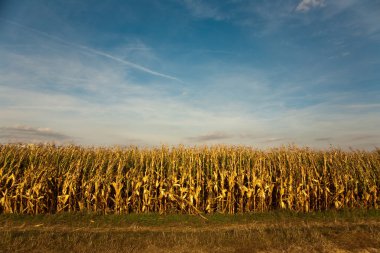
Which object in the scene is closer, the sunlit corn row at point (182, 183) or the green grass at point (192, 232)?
the green grass at point (192, 232)

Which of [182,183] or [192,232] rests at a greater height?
[182,183]

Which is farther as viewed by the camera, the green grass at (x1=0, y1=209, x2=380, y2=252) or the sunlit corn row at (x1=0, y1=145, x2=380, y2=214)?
the sunlit corn row at (x1=0, y1=145, x2=380, y2=214)

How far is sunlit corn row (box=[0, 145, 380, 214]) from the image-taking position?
15.2 m

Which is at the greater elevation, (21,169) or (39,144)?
(39,144)


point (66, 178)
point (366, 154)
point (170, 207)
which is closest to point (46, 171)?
point (66, 178)

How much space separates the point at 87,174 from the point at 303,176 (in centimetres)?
1125

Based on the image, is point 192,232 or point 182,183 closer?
point 192,232

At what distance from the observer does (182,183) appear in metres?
15.3

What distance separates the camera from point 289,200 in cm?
1547

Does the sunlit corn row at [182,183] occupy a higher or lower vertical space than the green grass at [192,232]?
higher

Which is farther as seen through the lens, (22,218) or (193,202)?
→ (193,202)

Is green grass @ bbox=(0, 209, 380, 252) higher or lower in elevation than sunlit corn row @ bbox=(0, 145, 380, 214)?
lower

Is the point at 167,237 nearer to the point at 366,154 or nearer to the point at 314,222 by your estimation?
the point at 314,222

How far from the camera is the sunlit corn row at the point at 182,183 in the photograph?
1520cm
